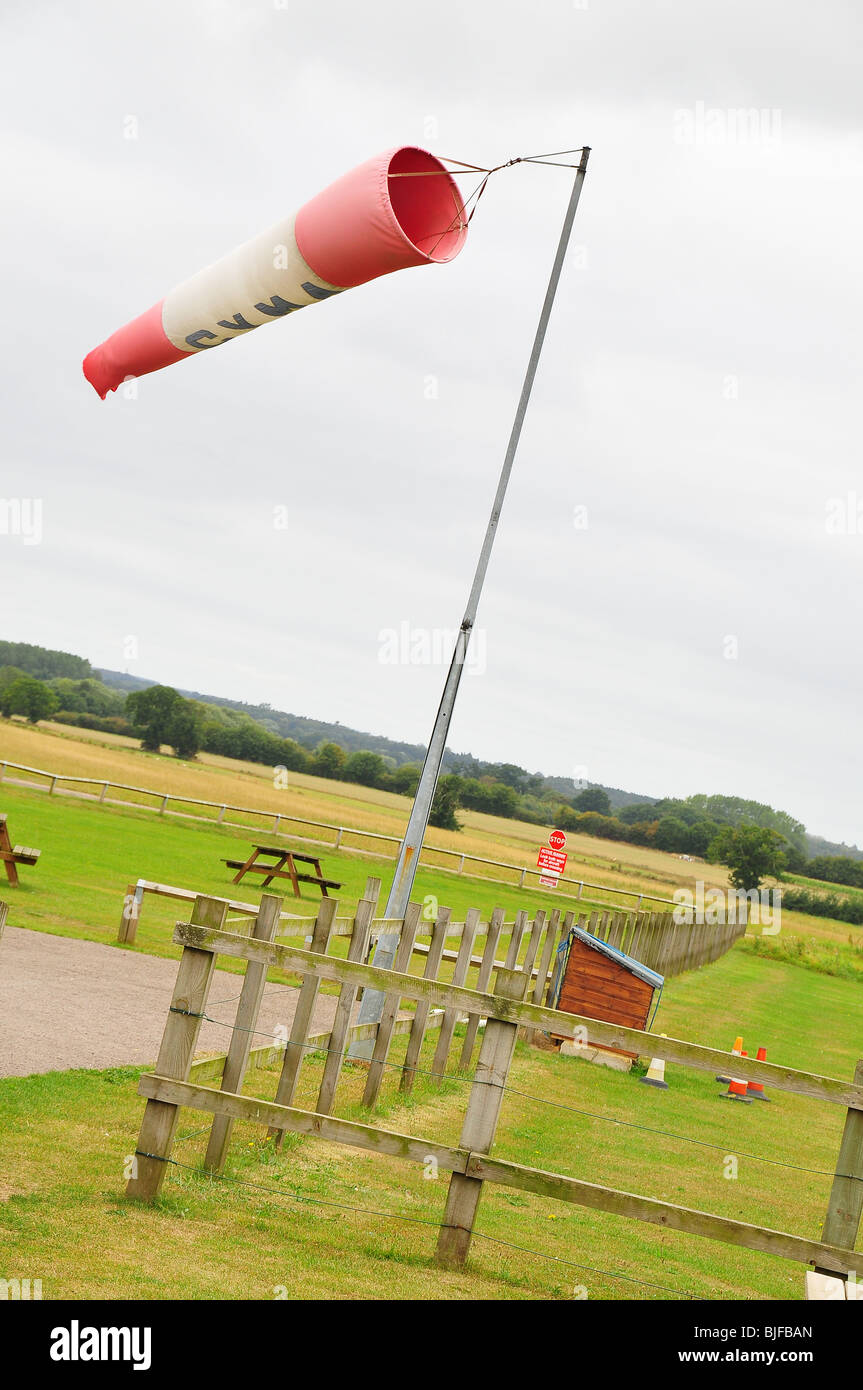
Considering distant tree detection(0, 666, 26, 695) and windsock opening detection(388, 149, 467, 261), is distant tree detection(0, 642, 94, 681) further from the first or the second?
windsock opening detection(388, 149, 467, 261)

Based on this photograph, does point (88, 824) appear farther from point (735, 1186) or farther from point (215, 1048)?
point (735, 1186)

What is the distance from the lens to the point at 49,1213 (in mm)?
5457

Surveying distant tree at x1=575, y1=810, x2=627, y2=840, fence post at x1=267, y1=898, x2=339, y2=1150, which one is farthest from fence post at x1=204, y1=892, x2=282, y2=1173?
distant tree at x1=575, y1=810, x2=627, y2=840

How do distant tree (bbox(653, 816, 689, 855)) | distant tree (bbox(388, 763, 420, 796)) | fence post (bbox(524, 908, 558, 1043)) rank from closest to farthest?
fence post (bbox(524, 908, 558, 1043))
distant tree (bbox(388, 763, 420, 796))
distant tree (bbox(653, 816, 689, 855))

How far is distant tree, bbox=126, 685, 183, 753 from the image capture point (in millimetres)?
96438

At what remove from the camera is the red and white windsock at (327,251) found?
5922 mm

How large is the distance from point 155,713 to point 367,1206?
9188cm

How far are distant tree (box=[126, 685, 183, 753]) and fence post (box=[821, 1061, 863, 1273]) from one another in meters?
92.9

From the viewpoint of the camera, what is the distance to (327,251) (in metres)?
6.15

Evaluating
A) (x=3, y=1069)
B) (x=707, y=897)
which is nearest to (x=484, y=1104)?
(x=3, y=1069)

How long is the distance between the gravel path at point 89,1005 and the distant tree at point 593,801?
13096cm

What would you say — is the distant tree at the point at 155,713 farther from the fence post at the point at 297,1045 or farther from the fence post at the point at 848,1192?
the fence post at the point at 848,1192

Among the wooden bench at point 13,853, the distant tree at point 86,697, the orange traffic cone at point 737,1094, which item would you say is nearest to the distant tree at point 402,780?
the distant tree at point 86,697

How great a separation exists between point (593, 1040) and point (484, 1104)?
57 cm
